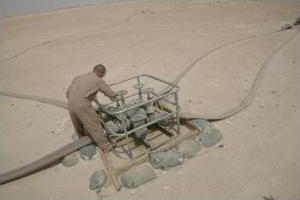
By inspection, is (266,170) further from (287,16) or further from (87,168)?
(287,16)

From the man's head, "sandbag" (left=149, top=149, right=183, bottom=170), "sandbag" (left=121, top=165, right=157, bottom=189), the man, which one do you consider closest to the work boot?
the man

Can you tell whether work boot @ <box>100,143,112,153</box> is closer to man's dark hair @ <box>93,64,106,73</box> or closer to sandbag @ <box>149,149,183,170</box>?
sandbag @ <box>149,149,183,170</box>

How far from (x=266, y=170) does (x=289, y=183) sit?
34 cm

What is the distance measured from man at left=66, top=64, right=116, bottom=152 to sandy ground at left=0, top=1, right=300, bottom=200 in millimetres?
533

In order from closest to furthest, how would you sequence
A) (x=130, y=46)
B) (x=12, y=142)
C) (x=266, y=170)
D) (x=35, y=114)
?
(x=266, y=170) < (x=12, y=142) < (x=35, y=114) < (x=130, y=46)

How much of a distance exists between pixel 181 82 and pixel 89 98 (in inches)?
122

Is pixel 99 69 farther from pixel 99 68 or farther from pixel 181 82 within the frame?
pixel 181 82

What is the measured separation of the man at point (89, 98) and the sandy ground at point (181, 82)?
21.0 inches

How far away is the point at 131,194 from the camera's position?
13.7 feet

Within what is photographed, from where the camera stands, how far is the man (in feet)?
15.0

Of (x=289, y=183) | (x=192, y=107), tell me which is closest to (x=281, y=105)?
(x=192, y=107)

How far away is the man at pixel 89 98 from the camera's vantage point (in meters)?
4.57

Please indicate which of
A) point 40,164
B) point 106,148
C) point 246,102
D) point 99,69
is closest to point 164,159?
point 106,148

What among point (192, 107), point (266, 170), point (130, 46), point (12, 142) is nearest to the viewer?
point (266, 170)
